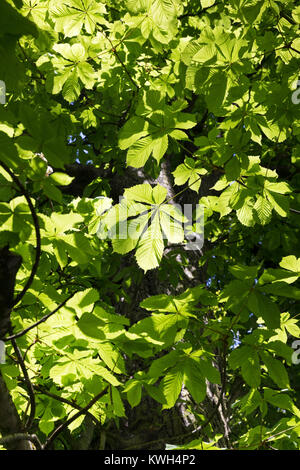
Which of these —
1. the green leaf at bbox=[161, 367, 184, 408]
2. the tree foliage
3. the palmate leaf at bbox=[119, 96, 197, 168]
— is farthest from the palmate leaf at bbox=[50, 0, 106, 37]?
the green leaf at bbox=[161, 367, 184, 408]

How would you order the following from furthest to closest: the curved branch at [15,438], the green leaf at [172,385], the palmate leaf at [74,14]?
1. the palmate leaf at [74,14]
2. the green leaf at [172,385]
3. the curved branch at [15,438]

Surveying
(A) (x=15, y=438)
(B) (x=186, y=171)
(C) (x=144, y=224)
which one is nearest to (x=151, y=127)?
(C) (x=144, y=224)

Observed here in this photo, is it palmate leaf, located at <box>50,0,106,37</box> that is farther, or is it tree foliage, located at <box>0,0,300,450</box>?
palmate leaf, located at <box>50,0,106,37</box>

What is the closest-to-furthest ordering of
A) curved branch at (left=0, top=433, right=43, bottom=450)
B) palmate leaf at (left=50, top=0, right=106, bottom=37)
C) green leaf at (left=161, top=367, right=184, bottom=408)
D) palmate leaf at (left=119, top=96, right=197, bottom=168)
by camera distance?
curved branch at (left=0, top=433, right=43, bottom=450) < green leaf at (left=161, top=367, right=184, bottom=408) < palmate leaf at (left=119, top=96, right=197, bottom=168) < palmate leaf at (left=50, top=0, right=106, bottom=37)

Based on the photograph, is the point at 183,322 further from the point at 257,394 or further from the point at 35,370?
the point at 35,370

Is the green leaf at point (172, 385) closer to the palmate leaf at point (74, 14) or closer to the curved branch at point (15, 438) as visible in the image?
the curved branch at point (15, 438)

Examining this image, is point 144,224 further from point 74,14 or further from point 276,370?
point 74,14

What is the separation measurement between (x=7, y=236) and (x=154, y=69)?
1.98m

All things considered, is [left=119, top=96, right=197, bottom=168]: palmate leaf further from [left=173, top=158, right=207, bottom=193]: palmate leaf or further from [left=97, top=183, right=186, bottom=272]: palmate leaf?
[left=173, top=158, right=207, bottom=193]: palmate leaf

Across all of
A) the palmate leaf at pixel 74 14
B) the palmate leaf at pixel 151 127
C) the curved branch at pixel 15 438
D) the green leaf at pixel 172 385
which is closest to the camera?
the curved branch at pixel 15 438

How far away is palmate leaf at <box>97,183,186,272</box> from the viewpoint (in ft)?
4.11

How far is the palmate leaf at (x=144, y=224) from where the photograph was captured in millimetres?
1253

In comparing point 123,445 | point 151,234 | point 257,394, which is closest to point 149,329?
point 151,234

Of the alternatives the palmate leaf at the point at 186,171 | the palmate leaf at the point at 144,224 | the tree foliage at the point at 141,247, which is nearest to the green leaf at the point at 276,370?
the tree foliage at the point at 141,247
